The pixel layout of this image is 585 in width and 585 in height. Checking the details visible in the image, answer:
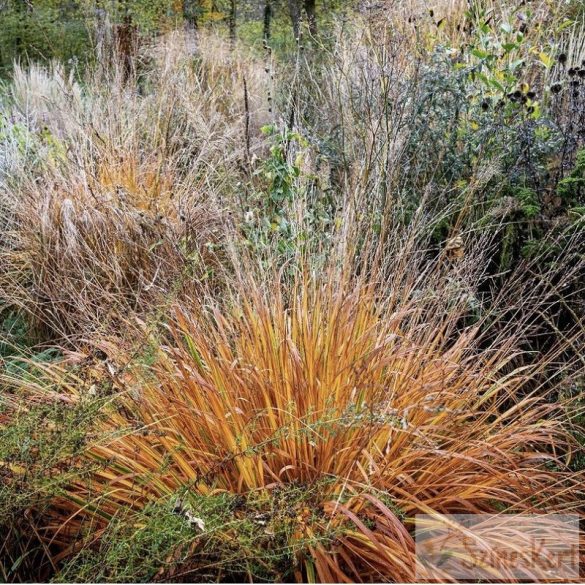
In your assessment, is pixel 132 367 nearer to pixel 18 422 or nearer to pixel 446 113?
pixel 18 422

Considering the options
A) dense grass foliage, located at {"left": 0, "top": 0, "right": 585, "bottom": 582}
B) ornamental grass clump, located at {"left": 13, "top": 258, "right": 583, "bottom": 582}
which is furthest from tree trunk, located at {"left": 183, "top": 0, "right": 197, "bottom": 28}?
ornamental grass clump, located at {"left": 13, "top": 258, "right": 583, "bottom": 582}

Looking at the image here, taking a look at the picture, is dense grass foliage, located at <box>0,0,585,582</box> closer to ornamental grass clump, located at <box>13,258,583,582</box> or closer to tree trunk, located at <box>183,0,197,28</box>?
ornamental grass clump, located at <box>13,258,583,582</box>

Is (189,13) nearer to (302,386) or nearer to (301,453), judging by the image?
(302,386)

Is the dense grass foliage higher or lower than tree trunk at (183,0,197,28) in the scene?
higher

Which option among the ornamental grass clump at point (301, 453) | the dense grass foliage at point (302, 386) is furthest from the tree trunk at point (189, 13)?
the ornamental grass clump at point (301, 453)

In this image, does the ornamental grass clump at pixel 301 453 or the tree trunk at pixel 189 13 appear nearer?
the ornamental grass clump at pixel 301 453

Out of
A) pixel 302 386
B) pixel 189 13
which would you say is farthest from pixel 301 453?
pixel 189 13

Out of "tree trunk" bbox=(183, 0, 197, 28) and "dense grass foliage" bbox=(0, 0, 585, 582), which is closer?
"dense grass foliage" bbox=(0, 0, 585, 582)

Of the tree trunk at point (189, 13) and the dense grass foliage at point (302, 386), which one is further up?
the dense grass foliage at point (302, 386)

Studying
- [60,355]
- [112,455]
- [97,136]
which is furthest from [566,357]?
[97,136]

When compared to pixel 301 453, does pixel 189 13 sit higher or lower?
lower

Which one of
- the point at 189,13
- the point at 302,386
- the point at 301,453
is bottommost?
the point at 189,13

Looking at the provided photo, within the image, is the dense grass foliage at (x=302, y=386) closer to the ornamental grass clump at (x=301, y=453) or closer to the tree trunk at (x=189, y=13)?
the ornamental grass clump at (x=301, y=453)

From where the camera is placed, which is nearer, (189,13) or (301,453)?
(301,453)
